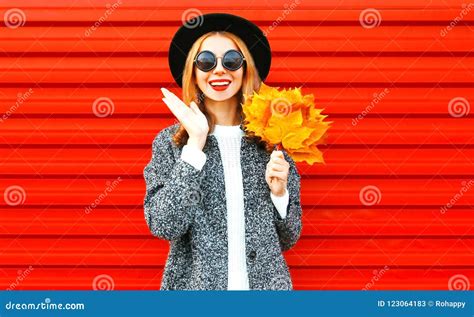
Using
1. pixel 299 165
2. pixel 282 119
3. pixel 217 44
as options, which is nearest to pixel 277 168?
pixel 282 119

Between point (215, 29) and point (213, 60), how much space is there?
182mm

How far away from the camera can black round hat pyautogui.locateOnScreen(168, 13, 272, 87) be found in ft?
9.20

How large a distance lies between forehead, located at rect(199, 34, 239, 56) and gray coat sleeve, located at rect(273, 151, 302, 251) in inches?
21.7

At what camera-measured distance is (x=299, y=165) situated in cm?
360

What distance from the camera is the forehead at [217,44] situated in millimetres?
2768
